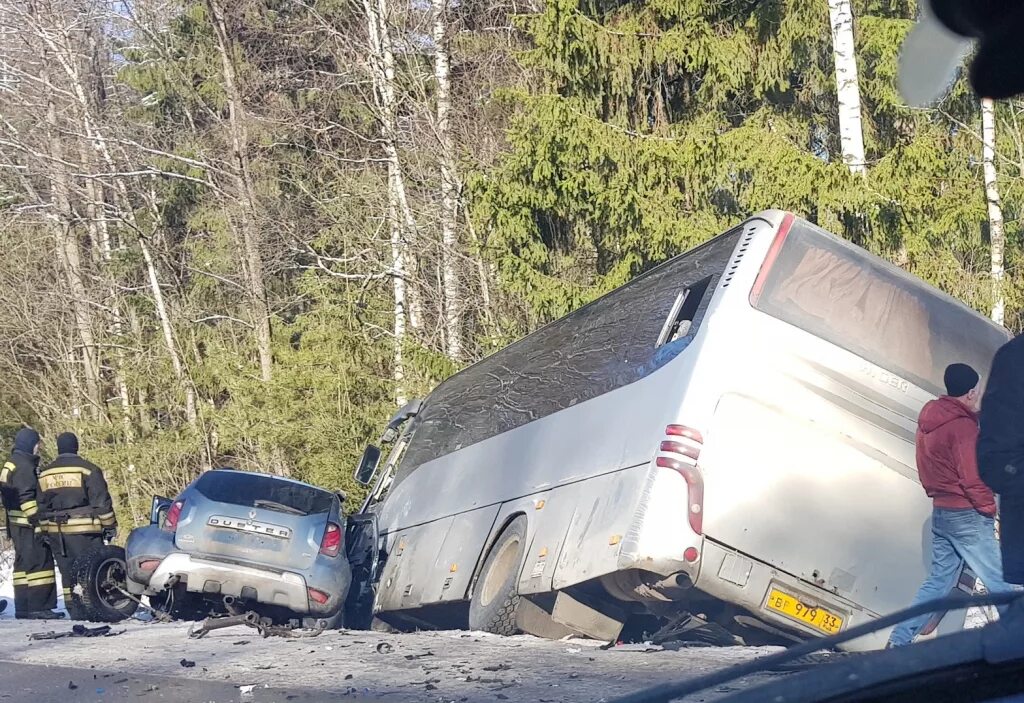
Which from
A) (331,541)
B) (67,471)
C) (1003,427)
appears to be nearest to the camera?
(1003,427)

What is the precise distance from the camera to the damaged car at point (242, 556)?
33.3 feet

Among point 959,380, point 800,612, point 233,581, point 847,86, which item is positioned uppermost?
point 847,86

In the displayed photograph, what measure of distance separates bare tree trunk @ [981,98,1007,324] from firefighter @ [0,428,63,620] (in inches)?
419

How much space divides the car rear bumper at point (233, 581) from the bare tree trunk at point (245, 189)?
1363cm

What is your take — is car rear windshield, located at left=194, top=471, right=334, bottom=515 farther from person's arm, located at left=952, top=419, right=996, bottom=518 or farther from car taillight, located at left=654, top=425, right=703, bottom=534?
person's arm, located at left=952, top=419, right=996, bottom=518

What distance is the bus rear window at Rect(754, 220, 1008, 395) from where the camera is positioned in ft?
23.9

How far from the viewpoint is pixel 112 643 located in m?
9.05

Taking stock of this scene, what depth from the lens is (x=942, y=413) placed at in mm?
6992

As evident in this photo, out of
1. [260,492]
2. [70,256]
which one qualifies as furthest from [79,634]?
[70,256]

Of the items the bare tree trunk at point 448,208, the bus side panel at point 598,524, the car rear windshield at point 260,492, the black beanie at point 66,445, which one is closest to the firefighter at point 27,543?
the black beanie at point 66,445

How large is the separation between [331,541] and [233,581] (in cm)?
94

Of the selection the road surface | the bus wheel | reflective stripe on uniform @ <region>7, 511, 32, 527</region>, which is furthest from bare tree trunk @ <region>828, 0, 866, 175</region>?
reflective stripe on uniform @ <region>7, 511, 32, 527</region>

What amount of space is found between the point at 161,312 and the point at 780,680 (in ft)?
87.2

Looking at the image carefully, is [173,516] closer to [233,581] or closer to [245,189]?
[233,581]
